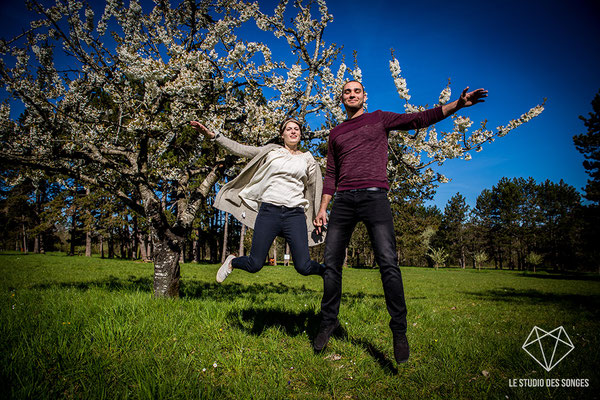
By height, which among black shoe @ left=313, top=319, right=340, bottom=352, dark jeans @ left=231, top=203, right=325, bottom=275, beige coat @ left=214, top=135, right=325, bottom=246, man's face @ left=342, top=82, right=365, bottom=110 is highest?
man's face @ left=342, top=82, right=365, bottom=110

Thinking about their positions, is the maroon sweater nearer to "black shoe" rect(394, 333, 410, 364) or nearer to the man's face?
the man's face

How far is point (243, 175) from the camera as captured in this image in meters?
4.07

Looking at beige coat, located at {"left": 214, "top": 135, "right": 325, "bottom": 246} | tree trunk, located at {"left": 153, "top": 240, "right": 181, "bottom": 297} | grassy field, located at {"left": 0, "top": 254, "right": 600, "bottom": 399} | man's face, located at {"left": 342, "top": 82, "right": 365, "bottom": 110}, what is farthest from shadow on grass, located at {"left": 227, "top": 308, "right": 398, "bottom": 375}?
man's face, located at {"left": 342, "top": 82, "right": 365, "bottom": 110}

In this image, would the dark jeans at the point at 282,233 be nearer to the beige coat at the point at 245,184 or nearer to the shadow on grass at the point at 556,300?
the beige coat at the point at 245,184

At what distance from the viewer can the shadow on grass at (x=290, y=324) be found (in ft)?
10.0

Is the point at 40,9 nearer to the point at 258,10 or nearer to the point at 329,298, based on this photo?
the point at 258,10

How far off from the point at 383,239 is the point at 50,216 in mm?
31013

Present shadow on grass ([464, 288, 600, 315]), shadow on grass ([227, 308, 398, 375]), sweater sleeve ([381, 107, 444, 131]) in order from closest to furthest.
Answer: sweater sleeve ([381, 107, 444, 131]), shadow on grass ([227, 308, 398, 375]), shadow on grass ([464, 288, 600, 315])

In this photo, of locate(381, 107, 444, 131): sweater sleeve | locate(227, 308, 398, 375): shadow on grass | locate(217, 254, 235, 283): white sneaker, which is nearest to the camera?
locate(381, 107, 444, 131): sweater sleeve

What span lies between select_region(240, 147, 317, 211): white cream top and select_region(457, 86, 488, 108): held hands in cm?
187

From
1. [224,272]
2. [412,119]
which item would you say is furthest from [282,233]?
[412,119]

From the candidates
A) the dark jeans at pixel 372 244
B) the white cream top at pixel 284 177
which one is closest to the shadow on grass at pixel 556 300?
the dark jeans at pixel 372 244

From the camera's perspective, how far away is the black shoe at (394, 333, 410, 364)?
2520mm

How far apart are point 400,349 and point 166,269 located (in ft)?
14.4
